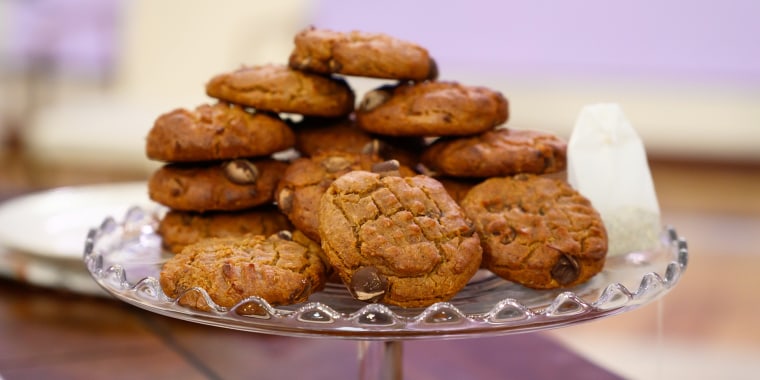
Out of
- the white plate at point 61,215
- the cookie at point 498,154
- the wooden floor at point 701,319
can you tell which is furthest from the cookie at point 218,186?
the wooden floor at point 701,319

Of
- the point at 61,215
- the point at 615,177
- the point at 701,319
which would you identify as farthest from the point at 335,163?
the point at 701,319

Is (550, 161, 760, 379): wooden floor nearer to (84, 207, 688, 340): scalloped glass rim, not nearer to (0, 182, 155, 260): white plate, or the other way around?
(84, 207, 688, 340): scalloped glass rim

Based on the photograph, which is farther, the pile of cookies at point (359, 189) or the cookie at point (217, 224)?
the cookie at point (217, 224)

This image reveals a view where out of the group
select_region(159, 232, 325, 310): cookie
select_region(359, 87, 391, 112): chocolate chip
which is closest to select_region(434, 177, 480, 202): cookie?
select_region(359, 87, 391, 112): chocolate chip

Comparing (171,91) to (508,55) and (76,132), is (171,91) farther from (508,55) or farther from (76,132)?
(508,55)

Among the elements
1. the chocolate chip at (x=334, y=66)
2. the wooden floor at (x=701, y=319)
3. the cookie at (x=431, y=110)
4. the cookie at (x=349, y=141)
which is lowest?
the wooden floor at (x=701, y=319)

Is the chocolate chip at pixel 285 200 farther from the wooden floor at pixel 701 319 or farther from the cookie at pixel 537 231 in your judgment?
the wooden floor at pixel 701 319

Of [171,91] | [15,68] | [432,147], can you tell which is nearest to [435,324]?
[432,147]
